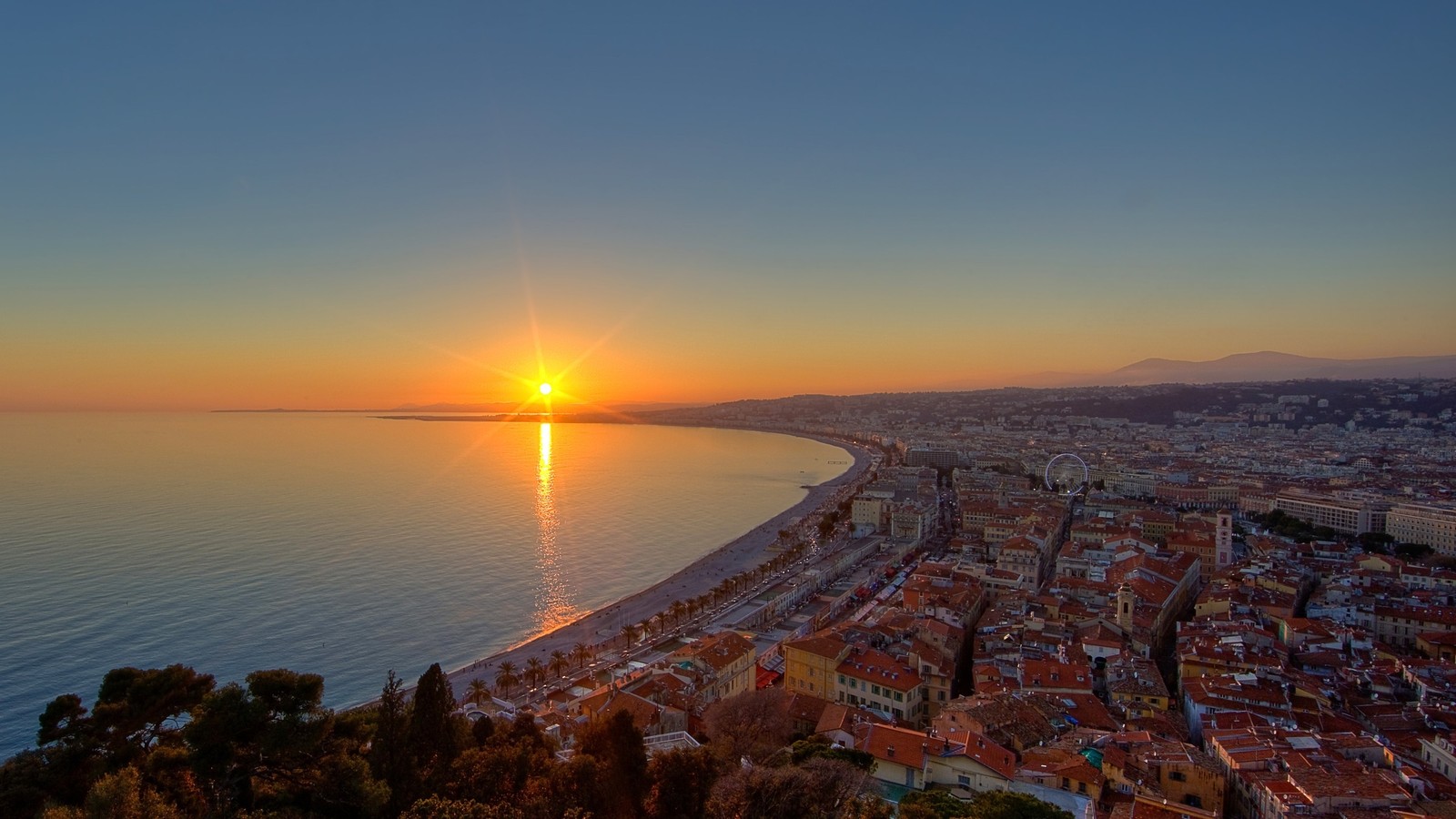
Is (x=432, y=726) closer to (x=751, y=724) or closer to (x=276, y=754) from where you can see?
(x=276, y=754)

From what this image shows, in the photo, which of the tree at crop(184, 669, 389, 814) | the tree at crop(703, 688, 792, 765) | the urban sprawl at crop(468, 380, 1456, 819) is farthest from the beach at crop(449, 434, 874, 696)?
the tree at crop(184, 669, 389, 814)

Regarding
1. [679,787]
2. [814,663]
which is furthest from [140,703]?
[814,663]

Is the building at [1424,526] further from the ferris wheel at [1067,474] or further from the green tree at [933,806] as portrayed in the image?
the green tree at [933,806]

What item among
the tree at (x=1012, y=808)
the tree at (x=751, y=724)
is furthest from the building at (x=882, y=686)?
the tree at (x=1012, y=808)

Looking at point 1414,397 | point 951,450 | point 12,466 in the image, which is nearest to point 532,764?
point 951,450

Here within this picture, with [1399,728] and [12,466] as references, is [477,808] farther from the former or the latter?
[12,466]

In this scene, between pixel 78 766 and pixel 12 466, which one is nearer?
pixel 78 766

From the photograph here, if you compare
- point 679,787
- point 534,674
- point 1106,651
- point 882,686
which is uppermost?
point 679,787

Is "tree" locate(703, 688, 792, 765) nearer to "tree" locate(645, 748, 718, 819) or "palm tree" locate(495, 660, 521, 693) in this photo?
"tree" locate(645, 748, 718, 819)
